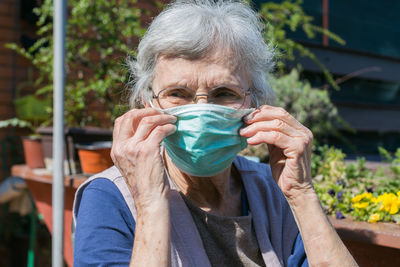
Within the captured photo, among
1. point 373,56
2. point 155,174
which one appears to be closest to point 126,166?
point 155,174

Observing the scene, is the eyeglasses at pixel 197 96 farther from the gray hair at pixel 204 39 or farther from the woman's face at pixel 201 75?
the gray hair at pixel 204 39

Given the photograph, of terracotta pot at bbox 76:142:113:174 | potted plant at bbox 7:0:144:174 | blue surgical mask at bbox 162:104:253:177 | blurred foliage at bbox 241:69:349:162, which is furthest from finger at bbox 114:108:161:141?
blurred foliage at bbox 241:69:349:162

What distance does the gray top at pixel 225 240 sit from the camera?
1546 millimetres

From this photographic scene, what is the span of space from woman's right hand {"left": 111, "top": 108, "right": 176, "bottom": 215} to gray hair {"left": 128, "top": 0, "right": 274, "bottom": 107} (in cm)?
32

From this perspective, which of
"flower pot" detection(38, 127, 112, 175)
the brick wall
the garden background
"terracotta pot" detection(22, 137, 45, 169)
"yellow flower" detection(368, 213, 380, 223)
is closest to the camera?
"yellow flower" detection(368, 213, 380, 223)

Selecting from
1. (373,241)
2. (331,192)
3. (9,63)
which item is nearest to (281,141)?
(373,241)

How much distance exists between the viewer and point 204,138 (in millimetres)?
1442

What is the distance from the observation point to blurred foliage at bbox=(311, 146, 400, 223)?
194 centimetres

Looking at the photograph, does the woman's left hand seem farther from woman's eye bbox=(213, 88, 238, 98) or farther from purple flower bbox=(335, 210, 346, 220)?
purple flower bbox=(335, 210, 346, 220)

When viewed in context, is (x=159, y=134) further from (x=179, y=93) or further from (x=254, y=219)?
(x=254, y=219)

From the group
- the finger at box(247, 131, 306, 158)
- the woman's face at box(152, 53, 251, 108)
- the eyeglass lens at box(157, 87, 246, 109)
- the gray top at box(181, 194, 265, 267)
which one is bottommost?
the gray top at box(181, 194, 265, 267)

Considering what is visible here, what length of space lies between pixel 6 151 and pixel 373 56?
213 inches

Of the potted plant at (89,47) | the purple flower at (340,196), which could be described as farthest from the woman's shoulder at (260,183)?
the potted plant at (89,47)

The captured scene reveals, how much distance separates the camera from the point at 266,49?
5.79 ft
